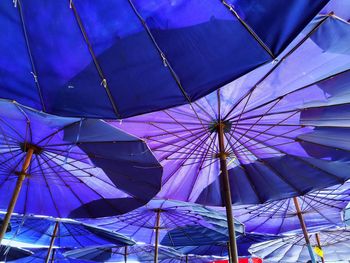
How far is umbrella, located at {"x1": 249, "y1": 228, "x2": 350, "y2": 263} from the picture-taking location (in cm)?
1608

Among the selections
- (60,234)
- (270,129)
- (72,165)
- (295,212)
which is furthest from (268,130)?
(60,234)

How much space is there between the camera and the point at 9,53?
14.3ft

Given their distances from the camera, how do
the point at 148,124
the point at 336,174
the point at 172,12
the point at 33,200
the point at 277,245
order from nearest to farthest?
the point at 172,12 < the point at 148,124 < the point at 336,174 < the point at 33,200 < the point at 277,245

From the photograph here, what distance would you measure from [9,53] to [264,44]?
366 centimetres

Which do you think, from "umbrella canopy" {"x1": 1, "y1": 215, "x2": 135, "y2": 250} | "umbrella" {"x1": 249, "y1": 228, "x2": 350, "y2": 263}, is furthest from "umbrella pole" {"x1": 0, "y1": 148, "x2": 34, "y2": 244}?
→ "umbrella" {"x1": 249, "y1": 228, "x2": 350, "y2": 263}

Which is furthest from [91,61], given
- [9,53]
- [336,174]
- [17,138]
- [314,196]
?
[314,196]

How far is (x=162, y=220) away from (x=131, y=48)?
9.56 meters

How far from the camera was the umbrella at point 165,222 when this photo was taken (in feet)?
34.8

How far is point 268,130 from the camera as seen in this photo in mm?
7207

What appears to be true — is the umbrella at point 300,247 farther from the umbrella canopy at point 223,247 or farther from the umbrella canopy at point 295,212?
the umbrella canopy at point 295,212

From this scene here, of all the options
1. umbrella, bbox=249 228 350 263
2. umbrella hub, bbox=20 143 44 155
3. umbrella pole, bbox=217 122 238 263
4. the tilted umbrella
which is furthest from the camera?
the tilted umbrella

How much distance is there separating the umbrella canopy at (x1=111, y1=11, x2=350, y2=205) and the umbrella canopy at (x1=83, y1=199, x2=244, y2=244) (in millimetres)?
1489

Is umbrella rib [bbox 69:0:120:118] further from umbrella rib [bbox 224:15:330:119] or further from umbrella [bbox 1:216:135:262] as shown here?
umbrella [bbox 1:216:135:262]

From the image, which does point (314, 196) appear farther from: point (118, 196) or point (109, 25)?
point (109, 25)
